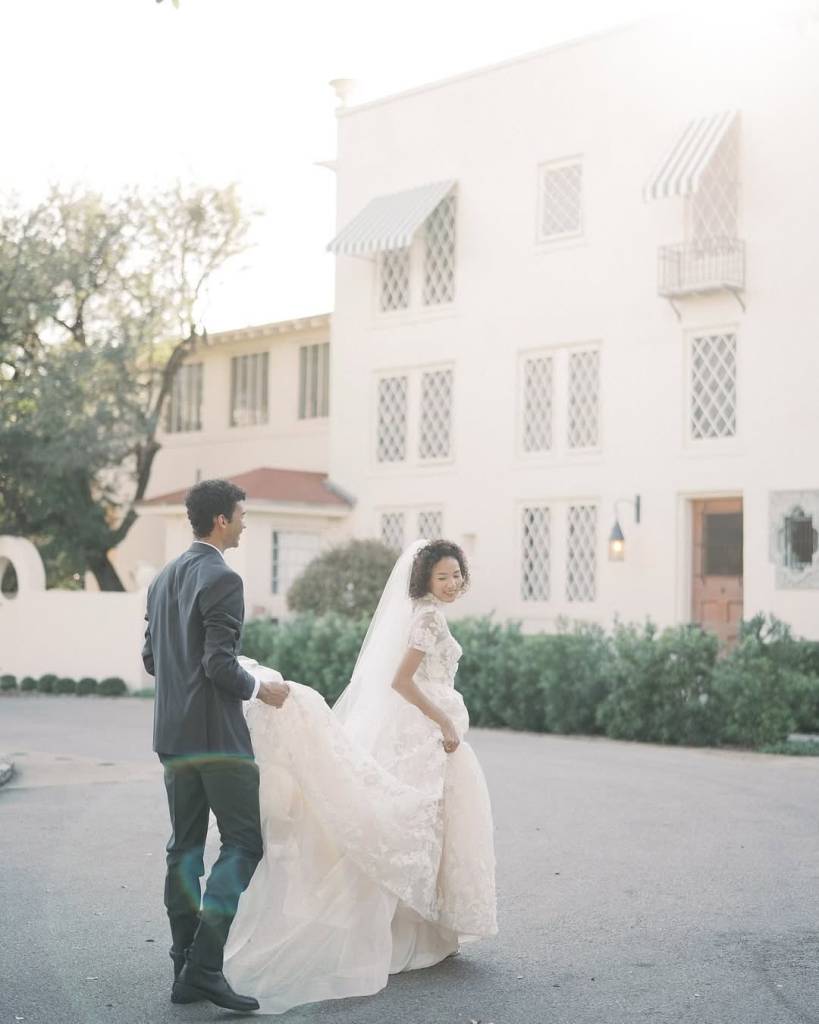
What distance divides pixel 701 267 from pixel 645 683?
825 centimetres

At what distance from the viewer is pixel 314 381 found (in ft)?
103

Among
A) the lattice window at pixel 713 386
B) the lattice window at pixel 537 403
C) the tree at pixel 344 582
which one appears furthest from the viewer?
the lattice window at pixel 537 403

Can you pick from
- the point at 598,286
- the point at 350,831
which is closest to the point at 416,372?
the point at 598,286

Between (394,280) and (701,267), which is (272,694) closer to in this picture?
(701,267)

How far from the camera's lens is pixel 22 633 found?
27.6 m

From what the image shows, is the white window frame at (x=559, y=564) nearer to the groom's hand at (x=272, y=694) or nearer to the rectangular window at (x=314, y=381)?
the rectangular window at (x=314, y=381)

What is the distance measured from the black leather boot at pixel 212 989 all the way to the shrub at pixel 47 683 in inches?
833

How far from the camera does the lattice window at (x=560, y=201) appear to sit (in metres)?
25.6

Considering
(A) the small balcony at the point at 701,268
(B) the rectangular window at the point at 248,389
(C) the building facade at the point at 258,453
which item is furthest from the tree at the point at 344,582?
(B) the rectangular window at the point at 248,389

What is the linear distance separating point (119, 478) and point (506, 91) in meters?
11.9

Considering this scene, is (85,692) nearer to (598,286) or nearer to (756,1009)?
(598,286)

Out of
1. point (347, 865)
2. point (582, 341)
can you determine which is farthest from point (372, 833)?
point (582, 341)

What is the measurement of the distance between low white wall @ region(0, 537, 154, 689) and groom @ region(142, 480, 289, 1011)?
65.1ft

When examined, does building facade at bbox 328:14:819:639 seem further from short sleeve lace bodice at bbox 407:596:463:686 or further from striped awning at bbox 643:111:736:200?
short sleeve lace bodice at bbox 407:596:463:686
